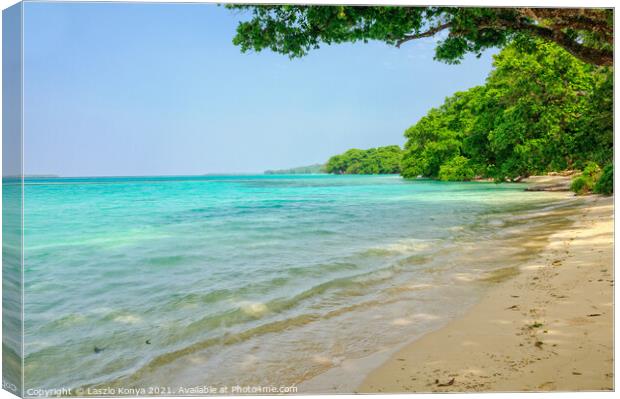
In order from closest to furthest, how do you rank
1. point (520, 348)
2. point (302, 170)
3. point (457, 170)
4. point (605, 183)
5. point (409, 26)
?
1. point (520, 348)
2. point (409, 26)
3. point (302, 170)
4. point (457, 170)
5. point (605, 183)

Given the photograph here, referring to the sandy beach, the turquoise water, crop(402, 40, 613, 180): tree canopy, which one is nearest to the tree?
crop(402, 40, 613, 180): tree canopy

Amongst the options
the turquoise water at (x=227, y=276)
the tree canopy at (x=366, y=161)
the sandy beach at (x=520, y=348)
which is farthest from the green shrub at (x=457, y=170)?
the sandy beach at (x=520, y=348)

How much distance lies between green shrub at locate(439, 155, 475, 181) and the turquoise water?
27cm

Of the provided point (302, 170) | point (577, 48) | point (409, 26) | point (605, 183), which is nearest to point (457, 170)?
point (577, 48)

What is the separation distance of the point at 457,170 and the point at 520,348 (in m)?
2.19

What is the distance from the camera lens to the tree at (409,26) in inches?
107

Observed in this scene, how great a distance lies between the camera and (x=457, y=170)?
14.0 feet

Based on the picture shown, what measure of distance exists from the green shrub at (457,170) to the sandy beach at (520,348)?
138cm

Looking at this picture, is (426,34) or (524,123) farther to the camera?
(524,123)

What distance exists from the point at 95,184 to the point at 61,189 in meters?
0.18

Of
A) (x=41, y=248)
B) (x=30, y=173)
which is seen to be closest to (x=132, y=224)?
(x=41, y=248)

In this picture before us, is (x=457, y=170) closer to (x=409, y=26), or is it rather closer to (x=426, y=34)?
(x=426, y=34)

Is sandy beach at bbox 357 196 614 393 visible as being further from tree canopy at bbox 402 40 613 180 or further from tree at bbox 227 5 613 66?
tree at bbox 227 5 613 66

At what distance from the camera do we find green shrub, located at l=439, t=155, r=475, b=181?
4.17m
